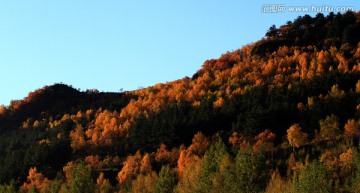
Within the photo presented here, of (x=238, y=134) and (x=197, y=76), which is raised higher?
(x=197, y=76)

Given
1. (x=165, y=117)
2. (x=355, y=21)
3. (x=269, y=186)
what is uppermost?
(x=355, y=21)

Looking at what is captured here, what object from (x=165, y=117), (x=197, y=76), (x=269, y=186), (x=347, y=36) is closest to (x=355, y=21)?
(x=347, y=36)

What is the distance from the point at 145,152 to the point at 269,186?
4759cm

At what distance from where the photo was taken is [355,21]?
182m

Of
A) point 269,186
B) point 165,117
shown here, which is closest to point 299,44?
point 165,117

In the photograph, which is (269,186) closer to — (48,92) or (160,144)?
(160,144)

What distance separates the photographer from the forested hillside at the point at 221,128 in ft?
278

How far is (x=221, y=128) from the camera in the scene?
12625cm

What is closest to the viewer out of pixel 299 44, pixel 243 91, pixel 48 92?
pixel 243 91

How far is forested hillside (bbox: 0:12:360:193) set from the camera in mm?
84688

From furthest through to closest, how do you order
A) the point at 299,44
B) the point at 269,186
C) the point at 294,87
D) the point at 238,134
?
the point at 299,44, the point at 294,87, the point at 238,134, the point at 269,186

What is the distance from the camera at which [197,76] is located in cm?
18638

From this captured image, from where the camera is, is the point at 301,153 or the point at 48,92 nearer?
the point at 301,153

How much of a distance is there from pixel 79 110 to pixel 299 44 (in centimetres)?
7284
